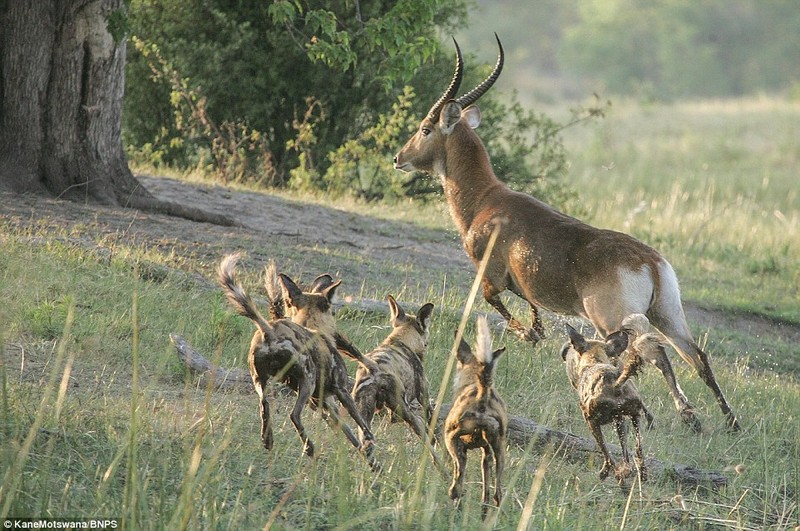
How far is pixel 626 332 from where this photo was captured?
634 centimetres

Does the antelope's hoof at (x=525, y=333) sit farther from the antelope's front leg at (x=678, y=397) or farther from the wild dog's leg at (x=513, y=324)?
the antelope's front leg at (x=678, y=397)

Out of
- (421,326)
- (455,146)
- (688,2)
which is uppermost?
(688,2)

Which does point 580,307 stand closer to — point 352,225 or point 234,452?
point 234,452

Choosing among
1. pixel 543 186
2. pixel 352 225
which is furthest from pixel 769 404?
pixel 543 186

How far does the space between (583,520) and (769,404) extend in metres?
3.55

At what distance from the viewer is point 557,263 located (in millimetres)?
7695

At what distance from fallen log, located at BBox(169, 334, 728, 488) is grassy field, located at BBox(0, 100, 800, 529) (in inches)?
2.4

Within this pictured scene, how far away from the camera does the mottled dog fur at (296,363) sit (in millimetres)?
5035

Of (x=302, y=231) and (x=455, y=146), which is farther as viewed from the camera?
(x=302, y=231)

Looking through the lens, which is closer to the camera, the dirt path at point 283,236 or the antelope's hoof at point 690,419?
the antelope's hoof at point 690,419

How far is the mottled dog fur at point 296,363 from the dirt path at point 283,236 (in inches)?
142

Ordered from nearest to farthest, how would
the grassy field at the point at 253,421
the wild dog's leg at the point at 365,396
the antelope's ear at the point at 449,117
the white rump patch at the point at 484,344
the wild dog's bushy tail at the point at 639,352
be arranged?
the grassy field at the point at 253,421 → the white rump patch at the point at 484,344 → the wild dog's bushy tail at the point at 639,352 → the wild dog's leg at the point at 365,396 → the antelope's ear at the point at 449,117

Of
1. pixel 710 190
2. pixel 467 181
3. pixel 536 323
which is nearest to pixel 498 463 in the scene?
pixel 536 323

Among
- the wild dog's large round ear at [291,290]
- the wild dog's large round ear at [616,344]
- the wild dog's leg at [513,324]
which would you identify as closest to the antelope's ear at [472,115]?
the wild dog's leg at [513,324]
